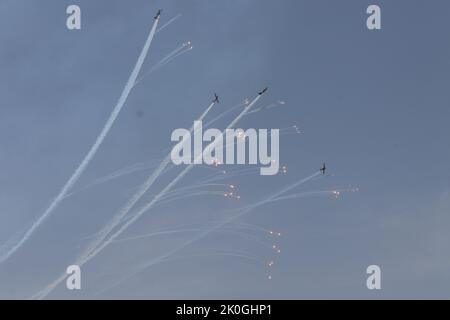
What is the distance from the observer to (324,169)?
15088cm
